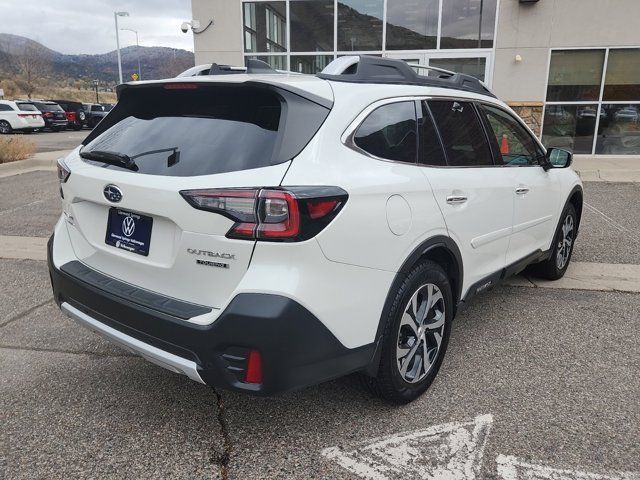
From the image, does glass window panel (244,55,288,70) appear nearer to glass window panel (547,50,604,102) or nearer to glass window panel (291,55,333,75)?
glass window panel (291,55,333,75)

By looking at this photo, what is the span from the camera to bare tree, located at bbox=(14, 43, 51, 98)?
5788cm

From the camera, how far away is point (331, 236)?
7.47ft

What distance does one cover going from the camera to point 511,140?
160 inches

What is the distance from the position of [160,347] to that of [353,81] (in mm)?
1609

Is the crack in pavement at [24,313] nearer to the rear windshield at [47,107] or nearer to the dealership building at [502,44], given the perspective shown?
the dealership building at [502,44]

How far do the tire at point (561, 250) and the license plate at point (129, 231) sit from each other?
365cm

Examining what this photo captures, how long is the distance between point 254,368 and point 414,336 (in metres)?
1.04

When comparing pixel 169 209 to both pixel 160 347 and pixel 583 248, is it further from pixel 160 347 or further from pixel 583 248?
pixel 583 248

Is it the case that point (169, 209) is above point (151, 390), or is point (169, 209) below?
above

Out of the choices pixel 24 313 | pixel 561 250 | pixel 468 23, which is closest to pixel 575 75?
pixel 468 23

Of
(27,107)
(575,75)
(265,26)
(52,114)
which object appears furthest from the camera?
(52,114)

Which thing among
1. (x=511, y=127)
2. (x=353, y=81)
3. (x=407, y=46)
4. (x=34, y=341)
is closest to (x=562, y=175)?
(x=511, y=127)

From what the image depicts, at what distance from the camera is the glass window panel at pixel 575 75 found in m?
13.1

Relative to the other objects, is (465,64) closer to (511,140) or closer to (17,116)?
(511,140)
